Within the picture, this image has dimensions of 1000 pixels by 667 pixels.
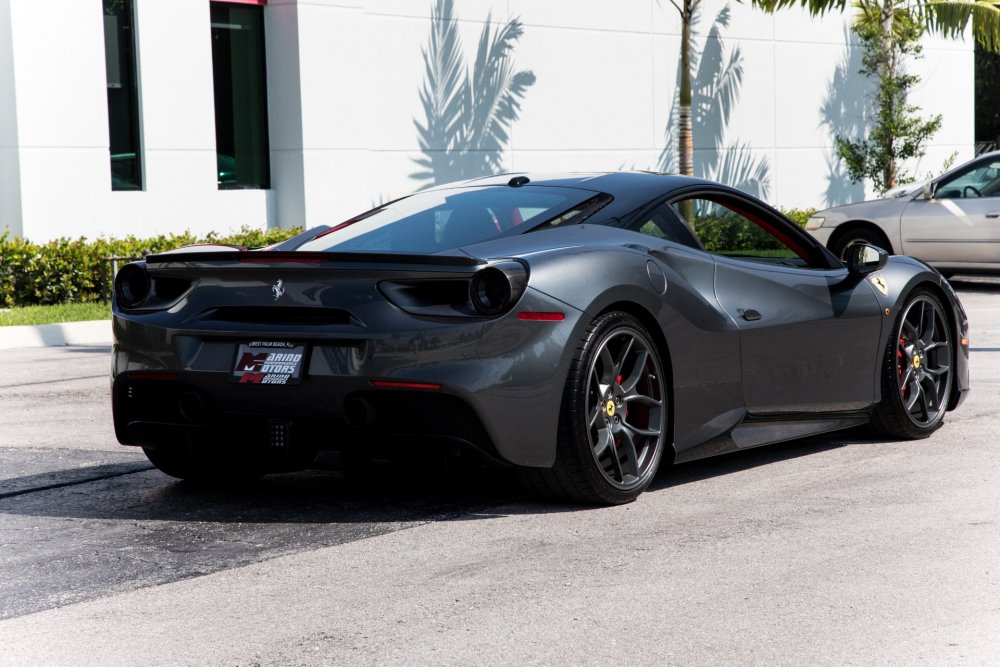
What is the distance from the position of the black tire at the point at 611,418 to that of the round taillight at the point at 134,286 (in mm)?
1653

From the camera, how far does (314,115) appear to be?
773 inches

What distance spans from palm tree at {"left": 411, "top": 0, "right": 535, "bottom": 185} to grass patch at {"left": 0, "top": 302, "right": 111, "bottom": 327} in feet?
22.7

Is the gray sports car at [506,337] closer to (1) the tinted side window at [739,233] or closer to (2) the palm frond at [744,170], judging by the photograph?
(1) the tinted side window at [739,233]

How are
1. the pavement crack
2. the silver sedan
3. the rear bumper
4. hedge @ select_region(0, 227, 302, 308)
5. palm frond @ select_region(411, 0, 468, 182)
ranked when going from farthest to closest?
palm frond @ select_region(411, 0, 468, 182) → the silver sedan → hedge @ select_region(0, 227, 302, 308) → the pavement crack → the rear bumper

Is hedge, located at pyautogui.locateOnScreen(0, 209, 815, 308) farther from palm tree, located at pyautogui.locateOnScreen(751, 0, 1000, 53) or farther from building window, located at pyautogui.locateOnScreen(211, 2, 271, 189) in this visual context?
palm tree, located at pyautogui.locateOnScreen(751, 0, 1000, 53)

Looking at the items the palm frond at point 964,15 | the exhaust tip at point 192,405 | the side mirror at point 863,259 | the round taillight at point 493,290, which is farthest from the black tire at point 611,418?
the palm frond at point 964,15

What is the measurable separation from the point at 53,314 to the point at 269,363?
9797mm

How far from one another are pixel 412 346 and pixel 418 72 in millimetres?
16131

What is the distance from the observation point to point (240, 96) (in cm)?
1966

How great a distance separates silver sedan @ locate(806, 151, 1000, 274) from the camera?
54.3 feet

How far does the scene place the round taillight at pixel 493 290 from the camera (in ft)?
17.1

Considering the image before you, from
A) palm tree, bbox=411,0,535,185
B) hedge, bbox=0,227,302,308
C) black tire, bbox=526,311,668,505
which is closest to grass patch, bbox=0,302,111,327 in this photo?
hedge, bbox=0,227,302,308

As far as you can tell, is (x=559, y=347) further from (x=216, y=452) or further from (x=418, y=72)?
(x=418, y=72)

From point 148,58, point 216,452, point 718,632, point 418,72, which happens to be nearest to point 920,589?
point 718,632
